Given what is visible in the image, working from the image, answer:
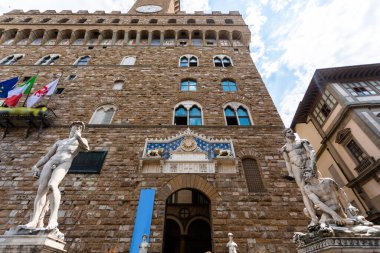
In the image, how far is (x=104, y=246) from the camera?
5.46m

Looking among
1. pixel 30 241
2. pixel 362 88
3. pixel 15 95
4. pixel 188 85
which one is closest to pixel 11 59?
pixel 15 95

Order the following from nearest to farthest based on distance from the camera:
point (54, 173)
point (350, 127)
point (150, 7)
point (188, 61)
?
point (54, 173)
point (350, 127)
point (188, 61)
point (150, 7)

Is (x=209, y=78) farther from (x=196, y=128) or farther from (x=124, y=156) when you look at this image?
(x=124, y=156)

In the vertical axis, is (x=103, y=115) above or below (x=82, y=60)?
below

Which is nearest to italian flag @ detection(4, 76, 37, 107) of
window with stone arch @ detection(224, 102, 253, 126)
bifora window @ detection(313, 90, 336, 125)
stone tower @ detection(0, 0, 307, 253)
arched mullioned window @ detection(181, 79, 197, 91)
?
stone tower @ detection(0, 0, 307, 253)

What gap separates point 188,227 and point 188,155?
15.2ft

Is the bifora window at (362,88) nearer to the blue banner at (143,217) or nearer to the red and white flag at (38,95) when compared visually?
the blue banner at (143,217)

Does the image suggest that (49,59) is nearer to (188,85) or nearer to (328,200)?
(188,85)

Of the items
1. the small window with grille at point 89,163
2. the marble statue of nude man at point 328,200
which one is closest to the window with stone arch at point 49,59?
the small window with grille at point 89,163

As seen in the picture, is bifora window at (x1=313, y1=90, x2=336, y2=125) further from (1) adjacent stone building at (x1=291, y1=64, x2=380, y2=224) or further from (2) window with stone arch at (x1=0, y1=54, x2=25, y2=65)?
(2) window with stone arch at (x1=0, y1=54, x2=25, y2=65)

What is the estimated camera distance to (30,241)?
3332 mm

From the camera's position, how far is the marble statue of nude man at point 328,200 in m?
3.39

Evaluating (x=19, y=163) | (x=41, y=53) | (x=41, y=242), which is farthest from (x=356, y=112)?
(x=41, y=53)

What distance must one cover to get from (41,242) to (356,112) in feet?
44.5
